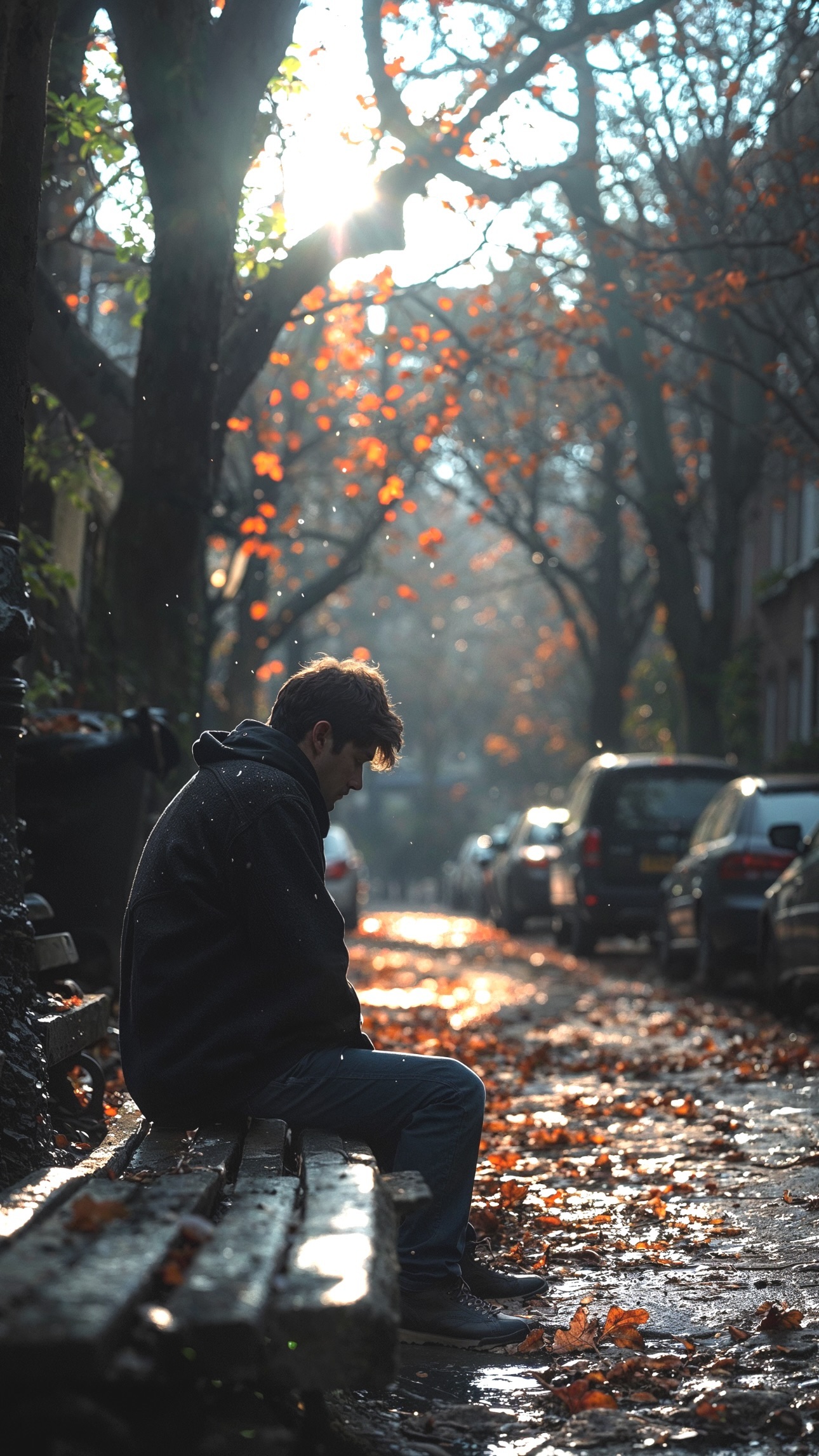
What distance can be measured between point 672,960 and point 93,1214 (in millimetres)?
13439

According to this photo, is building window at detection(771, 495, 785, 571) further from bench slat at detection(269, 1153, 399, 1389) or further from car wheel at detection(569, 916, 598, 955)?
bench slat at detection(269, 1153, 399, 1389)

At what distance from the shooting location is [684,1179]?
246 inches

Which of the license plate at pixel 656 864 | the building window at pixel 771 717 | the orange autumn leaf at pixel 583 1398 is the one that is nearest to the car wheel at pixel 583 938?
the license plate at pixel 656 864

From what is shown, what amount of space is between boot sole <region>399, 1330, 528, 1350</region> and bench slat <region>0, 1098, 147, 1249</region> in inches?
32.0

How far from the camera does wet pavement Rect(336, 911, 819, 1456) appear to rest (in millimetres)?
3506

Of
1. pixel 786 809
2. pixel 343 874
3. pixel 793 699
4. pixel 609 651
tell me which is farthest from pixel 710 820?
pixel 793 699

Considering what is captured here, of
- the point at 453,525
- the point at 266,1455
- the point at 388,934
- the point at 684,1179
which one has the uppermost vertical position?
the point at 453,525

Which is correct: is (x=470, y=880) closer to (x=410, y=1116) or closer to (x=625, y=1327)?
(x=625, y=1327)

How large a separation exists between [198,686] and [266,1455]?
7963 millimetres

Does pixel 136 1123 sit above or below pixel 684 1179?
above

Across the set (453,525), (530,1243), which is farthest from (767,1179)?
(453,525)

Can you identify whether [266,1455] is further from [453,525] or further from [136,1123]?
[453,525]

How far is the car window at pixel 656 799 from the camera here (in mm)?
16703

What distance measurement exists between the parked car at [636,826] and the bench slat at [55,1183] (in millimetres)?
13205
